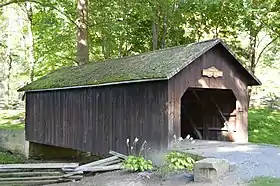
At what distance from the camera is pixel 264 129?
18547 mm

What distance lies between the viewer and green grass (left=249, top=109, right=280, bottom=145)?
16.9 meters

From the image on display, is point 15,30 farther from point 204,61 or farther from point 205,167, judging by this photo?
point 205,167

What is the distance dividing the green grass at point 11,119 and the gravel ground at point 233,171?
13755 millimetres

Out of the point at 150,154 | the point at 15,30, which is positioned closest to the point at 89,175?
the point at 150,154

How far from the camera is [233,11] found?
21641 millimetres

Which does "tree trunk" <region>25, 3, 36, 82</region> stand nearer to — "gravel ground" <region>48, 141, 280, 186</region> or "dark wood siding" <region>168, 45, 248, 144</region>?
"dark wood siding" <region>168, 45, 248, 144</region>

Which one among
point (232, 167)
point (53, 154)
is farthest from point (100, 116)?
point (53, 154)

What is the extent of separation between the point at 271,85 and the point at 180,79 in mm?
27639

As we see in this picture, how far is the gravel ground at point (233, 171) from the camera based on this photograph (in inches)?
327

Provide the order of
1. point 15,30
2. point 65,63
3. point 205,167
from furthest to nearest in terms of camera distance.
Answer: point 15,30
point 65,63
point 205,167

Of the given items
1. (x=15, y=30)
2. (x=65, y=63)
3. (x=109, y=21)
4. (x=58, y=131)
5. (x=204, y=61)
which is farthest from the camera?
(x=15, y=30)

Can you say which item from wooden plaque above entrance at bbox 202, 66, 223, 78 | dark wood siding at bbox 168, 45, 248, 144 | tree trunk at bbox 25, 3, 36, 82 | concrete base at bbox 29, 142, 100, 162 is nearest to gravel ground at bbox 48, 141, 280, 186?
dark wood siding at bbox 168, 45, 248, 144

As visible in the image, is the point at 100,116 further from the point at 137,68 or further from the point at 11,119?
the point at 11,119

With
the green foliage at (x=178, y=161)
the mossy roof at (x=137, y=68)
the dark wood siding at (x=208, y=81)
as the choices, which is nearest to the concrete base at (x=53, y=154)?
the mossy roof at (x=137, y=68)
